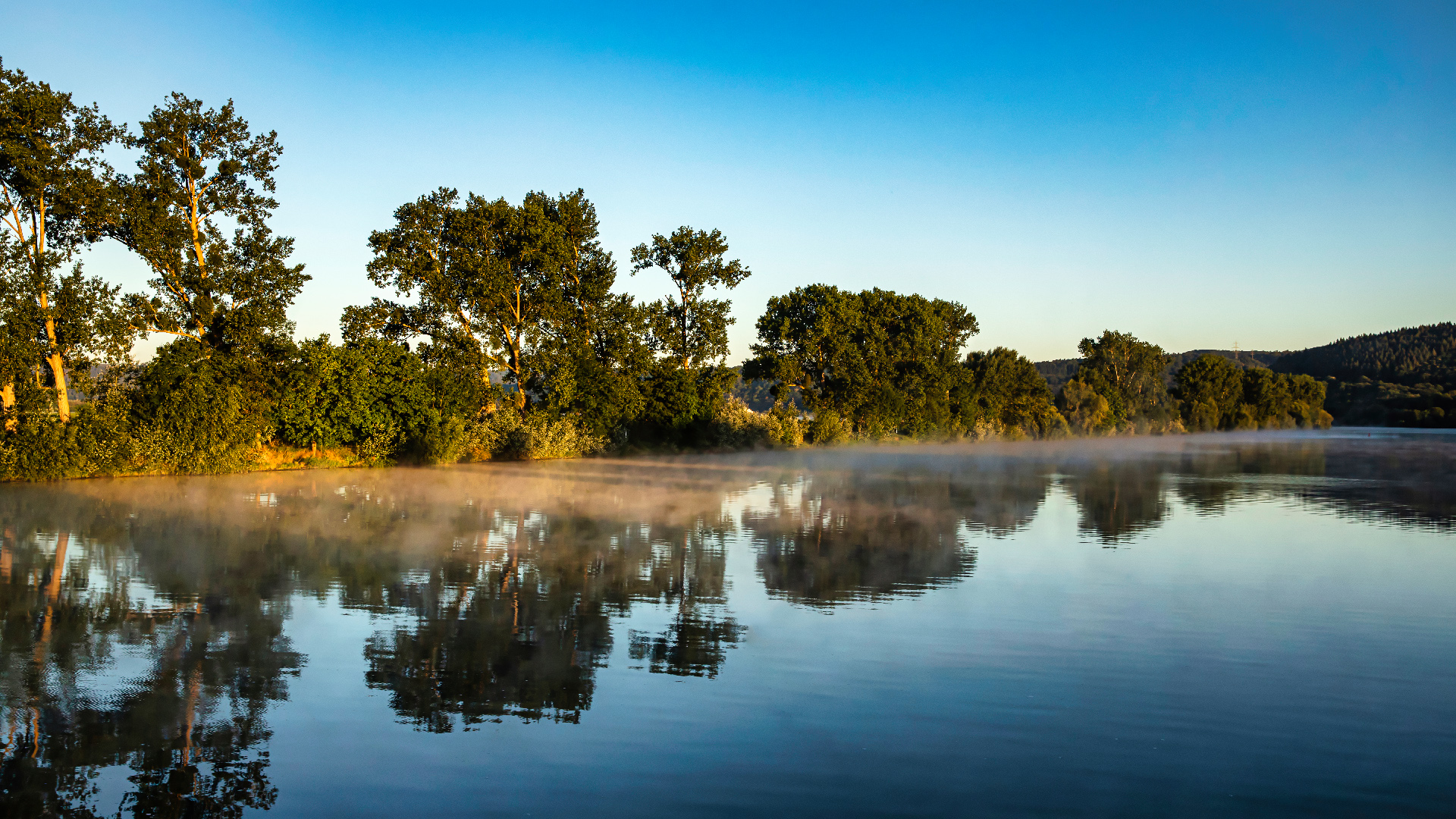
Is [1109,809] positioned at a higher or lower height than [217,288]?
lower

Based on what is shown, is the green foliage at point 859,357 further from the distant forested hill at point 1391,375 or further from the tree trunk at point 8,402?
the distant forested hill at point 1391,375

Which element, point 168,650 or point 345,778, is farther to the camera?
point 168,650

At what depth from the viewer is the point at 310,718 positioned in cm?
538

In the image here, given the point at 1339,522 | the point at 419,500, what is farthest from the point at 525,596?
the point at 1339,522

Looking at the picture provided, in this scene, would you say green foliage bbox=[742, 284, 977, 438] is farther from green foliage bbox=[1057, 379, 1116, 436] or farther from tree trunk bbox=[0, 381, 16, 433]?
tree trunk bbox=[0, 381, 16, 433]

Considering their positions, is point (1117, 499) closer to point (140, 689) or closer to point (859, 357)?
point (140, 689)

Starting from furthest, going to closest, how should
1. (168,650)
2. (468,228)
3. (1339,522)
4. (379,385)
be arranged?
(468,228)
(379,385)
(1339,522)
(168,650)

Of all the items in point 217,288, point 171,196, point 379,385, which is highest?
point 171,196

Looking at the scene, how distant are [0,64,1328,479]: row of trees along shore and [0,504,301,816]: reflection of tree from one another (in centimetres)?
1647

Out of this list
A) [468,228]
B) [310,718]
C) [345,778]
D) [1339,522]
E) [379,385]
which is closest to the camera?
[345,778]

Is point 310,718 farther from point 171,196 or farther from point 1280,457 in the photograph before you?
point 1280,457

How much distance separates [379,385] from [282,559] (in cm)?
1941

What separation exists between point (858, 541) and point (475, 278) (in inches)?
1058

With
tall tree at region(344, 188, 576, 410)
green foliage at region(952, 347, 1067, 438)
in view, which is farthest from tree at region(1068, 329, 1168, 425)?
tall tree at region(344, 188, 576, 410)
